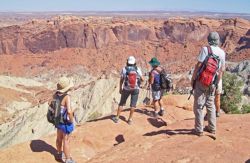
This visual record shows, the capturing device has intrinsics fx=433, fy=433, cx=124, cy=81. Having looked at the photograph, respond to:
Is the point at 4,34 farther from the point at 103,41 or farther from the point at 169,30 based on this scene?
the point at 169,30

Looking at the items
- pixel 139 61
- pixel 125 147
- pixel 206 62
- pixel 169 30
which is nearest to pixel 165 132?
pixel 125 147

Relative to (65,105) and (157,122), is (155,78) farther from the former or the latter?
(65,105)

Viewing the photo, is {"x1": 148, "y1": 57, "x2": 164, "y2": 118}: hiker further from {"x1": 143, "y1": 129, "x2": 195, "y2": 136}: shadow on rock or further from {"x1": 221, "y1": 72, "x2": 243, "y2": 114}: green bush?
{"x1": 221, "y1": 72, "x2": 243, "y2": 114}: green bush

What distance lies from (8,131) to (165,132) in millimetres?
24128

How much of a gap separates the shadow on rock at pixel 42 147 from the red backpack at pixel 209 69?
10.9ft

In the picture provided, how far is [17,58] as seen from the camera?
245 feet

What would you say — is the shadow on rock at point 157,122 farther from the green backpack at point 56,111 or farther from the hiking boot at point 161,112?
the green backpack at point 56,111

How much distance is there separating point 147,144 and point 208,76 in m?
1.78

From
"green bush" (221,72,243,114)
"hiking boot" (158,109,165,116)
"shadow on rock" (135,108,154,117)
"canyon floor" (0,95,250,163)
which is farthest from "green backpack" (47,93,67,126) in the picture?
"green bush" (221,72,243,114)

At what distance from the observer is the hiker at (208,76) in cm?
714

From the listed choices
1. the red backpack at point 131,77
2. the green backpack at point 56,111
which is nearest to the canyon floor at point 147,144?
the green backpack at point 56,111

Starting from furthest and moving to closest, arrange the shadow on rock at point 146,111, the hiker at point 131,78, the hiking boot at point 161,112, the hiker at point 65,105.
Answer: the shadow on rock at point 146,111 → the hiking boot at point 161,112 → the hiker at point 131,78 → the hiker at point 65,105

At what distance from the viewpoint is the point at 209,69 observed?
7.12 metres

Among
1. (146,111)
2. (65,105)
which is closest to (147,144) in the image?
(65,105)
